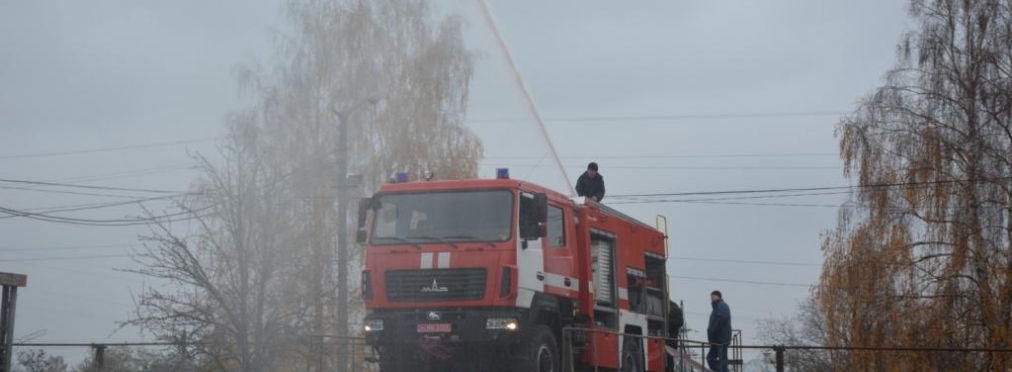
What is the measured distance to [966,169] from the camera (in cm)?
2686

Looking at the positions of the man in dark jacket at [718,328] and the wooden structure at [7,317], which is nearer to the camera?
the wooden structure at [7,317]

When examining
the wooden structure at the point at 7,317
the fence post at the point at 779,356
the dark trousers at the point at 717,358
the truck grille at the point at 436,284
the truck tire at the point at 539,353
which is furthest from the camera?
the dark trousers at the point at 717,358

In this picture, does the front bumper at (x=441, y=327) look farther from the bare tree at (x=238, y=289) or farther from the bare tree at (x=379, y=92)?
the bare tree at (x=379, y=92)

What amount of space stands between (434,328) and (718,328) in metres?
6.18

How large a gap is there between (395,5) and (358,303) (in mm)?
18538

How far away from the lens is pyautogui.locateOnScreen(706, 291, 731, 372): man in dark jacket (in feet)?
68.4

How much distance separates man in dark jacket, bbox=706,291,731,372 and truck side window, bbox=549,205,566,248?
430 centimetres

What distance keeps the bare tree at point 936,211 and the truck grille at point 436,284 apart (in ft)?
40.7

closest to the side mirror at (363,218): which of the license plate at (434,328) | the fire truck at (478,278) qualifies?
the fire truck at (478,278)

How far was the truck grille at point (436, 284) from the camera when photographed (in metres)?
16.7

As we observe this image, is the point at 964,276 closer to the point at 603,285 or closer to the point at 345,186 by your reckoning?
the point at 603,285

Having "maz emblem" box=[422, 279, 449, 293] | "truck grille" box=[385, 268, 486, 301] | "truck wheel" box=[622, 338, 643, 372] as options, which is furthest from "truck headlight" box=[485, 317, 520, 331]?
"truck wheel" box=[622, 338, 643, 372]

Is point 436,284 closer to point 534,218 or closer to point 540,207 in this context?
point 534,218

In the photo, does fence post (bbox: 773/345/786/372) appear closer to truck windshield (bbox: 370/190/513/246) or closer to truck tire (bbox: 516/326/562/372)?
truck tire (bbox: 516/326/562/372)
